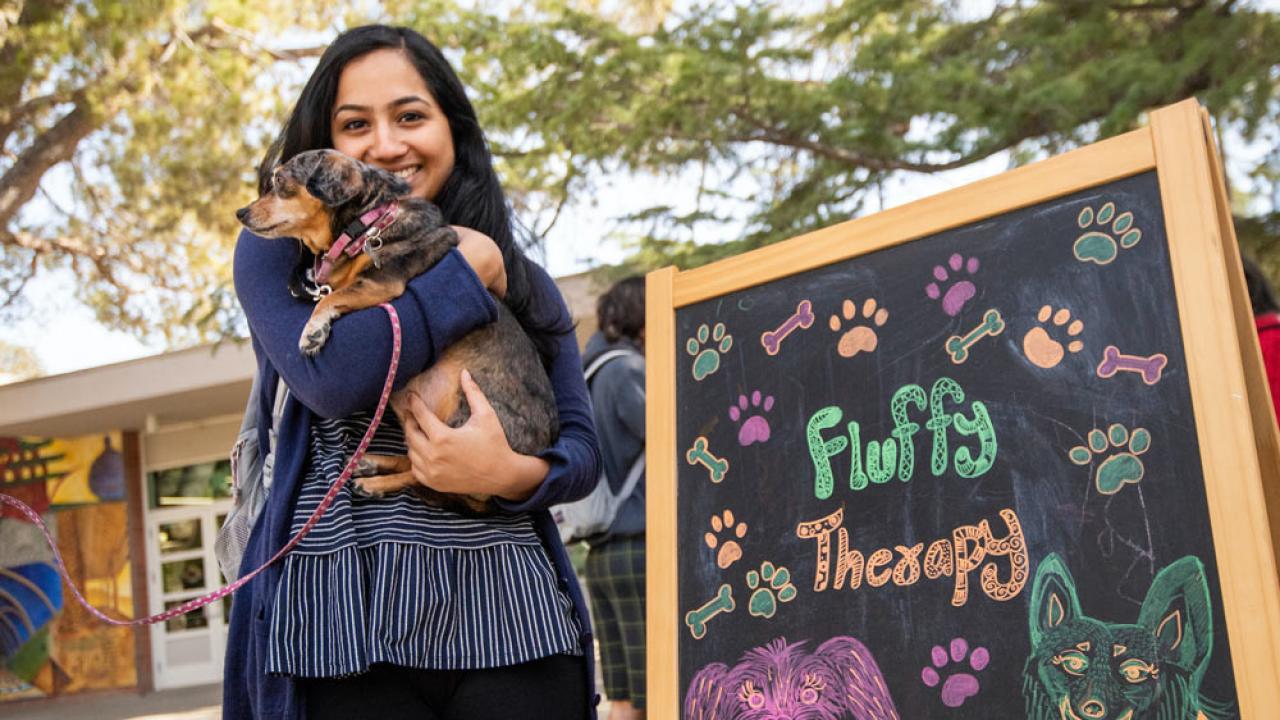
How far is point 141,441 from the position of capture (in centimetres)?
2088

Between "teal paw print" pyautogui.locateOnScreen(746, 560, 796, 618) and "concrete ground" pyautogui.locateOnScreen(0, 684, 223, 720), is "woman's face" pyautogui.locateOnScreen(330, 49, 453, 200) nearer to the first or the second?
"teal paw print" pyautogui.locateOnScreen(746, 560, 796, 618)

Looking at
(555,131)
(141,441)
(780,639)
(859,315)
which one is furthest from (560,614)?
(141,441)

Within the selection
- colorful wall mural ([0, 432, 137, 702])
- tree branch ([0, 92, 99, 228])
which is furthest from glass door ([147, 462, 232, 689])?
tree branch ([0, 92, 99, 228])

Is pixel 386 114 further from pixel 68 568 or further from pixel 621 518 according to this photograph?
pixel 68 568

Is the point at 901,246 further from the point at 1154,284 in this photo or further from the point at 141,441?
the point at 141,441

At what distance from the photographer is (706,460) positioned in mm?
2719

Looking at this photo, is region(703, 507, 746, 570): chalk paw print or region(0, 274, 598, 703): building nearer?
region(703, 507, 746, 570): chalk paw print

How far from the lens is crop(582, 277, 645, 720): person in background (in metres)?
5.52

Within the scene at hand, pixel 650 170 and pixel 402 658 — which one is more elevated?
pixel 650 170

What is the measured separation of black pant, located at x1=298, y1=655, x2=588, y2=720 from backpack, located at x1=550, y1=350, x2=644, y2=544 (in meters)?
3.08

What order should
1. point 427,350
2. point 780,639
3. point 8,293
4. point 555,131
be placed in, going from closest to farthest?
point 427,350, point 780,639, point 555,131, point 8,293

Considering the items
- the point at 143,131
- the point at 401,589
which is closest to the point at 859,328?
the point at 401,589

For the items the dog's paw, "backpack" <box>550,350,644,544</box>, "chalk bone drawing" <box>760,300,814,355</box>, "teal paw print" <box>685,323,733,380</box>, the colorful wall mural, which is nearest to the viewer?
the dog's paw

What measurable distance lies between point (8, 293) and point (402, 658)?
17.6m
